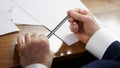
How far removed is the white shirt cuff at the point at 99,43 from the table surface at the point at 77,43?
0.04 metres

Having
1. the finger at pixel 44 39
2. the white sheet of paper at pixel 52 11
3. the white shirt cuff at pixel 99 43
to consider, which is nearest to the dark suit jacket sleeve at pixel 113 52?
the white shirt cuff at pixel 99 43

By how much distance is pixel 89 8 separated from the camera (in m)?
1.05

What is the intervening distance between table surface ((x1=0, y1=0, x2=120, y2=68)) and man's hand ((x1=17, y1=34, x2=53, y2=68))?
27 millimetres

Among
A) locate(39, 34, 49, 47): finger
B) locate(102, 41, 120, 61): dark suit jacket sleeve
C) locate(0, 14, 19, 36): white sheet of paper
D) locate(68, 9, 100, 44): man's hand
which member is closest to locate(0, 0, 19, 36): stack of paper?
locate(0, 14, 19, 36): white sheet of paper

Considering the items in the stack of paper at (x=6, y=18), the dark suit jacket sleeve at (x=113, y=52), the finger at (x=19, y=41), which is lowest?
the dark suit jacket sleeve at (x=113, y=52)

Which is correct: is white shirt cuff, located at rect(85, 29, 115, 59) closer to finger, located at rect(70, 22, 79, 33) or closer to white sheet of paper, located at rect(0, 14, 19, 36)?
finger, located at rect(70, 22, 79, 33)

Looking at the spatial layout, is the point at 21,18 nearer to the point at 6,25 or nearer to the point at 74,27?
the point at 6,25

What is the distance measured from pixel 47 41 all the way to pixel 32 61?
9 cm

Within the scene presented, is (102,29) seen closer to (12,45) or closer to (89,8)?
(89,8)

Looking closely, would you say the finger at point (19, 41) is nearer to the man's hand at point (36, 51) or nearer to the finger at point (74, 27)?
the man's hand at point (36, 51)

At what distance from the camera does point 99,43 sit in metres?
0.89

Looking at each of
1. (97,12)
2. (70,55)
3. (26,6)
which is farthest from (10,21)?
(97,12)

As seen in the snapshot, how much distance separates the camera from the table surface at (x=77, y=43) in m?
0.77

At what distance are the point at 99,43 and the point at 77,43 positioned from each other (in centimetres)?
9
